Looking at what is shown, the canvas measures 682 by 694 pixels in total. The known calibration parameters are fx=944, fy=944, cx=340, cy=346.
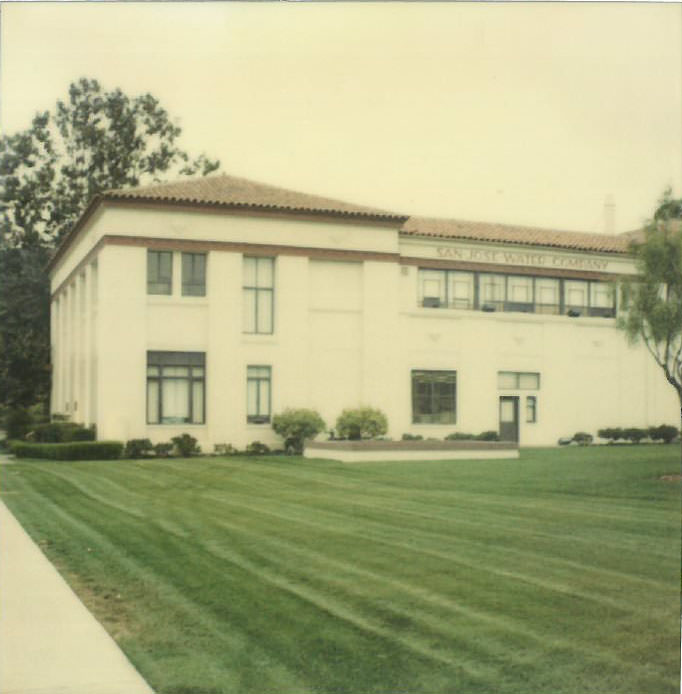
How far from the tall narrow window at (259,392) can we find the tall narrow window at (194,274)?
1170mm

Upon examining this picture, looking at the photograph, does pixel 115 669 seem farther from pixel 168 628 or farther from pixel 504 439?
pixel 504 439

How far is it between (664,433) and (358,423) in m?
3.65

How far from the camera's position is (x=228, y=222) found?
1191 cm

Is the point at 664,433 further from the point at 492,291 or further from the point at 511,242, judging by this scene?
the point at 511,242

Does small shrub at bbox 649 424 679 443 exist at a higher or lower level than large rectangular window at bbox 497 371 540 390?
lower

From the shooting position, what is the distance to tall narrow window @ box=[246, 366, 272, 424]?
11.2m

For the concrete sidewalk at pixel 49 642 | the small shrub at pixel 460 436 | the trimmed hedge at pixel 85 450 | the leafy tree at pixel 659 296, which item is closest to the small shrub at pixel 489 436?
the small shrub at pixel 460 436

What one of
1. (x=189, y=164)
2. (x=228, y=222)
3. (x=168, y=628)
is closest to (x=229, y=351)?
(x=228, y=222)

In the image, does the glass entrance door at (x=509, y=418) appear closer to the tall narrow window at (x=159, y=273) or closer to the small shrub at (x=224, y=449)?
the small shrub at (x=224, y=449)

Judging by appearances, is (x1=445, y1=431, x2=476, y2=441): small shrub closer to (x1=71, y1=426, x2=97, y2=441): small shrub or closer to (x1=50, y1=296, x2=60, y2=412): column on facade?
(x1=71, y1=426, x2=97, y2=441): small shrub

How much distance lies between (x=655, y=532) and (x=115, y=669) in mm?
5925

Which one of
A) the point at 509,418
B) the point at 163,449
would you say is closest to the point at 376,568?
the point at 163,449

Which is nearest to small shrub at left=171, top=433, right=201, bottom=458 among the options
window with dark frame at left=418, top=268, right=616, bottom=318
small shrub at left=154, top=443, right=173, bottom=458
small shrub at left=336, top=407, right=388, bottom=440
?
small shrub at left=154, top=443, right=173, bottom=458

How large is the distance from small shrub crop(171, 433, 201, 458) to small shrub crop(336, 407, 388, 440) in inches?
78.3
